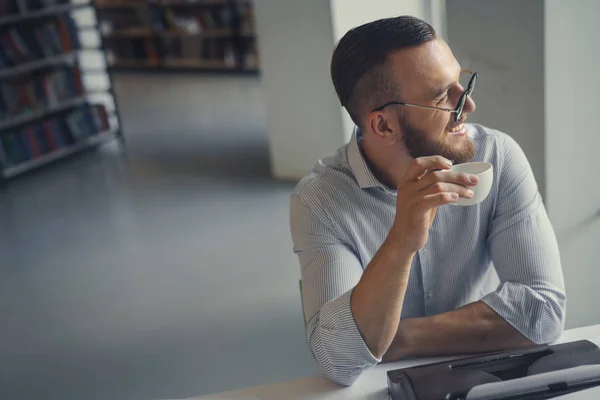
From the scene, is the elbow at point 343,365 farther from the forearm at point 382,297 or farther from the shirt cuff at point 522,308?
the shirt cuff at point 522,308

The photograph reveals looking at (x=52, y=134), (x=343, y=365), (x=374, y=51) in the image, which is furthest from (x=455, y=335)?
(x=52, y=134)

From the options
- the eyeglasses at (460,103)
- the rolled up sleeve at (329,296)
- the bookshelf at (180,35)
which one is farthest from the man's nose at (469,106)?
the bookshelf at (180,35)

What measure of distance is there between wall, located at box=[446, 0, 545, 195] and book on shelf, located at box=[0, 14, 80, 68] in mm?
4510

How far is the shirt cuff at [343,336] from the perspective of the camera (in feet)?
4.00

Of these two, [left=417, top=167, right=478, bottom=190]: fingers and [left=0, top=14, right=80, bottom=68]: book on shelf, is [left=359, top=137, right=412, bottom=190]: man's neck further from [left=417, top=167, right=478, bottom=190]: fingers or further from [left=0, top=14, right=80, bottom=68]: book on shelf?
[left=0, top=14, right=80, bottom=68]: book on shelf

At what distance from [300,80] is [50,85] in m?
2.66

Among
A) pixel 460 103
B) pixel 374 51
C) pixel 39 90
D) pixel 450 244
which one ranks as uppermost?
pixel 374 51

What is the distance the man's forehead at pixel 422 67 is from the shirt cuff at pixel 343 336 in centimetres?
43

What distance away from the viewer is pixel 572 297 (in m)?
2.47

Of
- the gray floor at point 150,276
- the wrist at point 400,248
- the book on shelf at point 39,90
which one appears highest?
the wrist at point 400,248

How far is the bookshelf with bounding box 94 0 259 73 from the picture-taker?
8.77 m

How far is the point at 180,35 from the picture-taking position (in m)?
9.25

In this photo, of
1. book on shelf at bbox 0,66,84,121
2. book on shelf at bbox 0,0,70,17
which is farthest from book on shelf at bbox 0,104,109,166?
book on shelf at bbox 0,0,70,17

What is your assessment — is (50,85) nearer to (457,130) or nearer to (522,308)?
(457,130)
